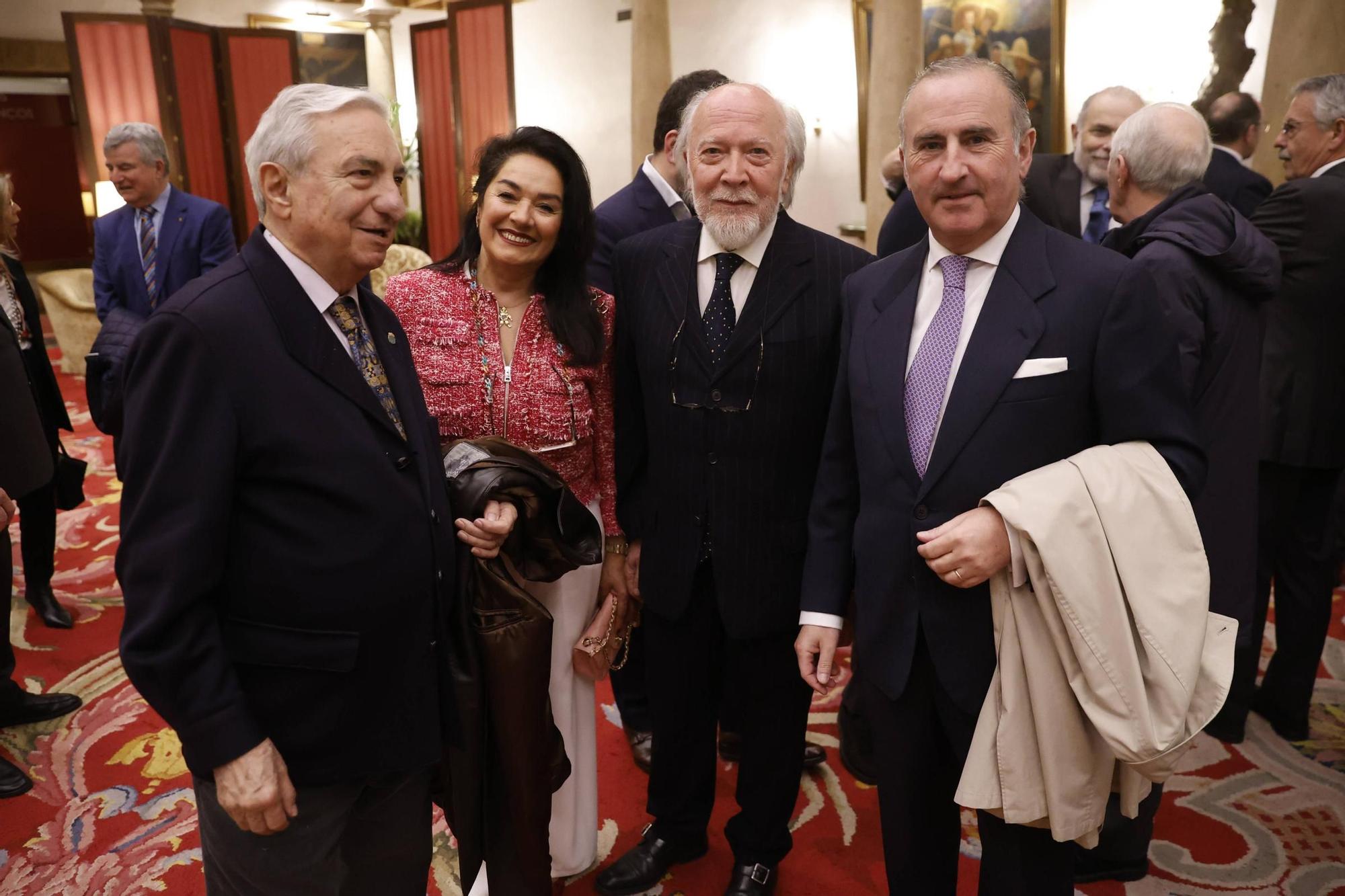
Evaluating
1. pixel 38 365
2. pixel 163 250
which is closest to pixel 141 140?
pixel 163 250

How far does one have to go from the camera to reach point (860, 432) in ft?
5.80

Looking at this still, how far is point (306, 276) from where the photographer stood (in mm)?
1489

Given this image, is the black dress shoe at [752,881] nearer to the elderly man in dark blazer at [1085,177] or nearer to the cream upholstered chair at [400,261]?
the elderly man in dark blazer at [1085,177]

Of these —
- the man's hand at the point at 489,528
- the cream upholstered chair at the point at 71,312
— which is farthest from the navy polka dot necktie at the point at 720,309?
the cream upholstered chair at the point at 71,312

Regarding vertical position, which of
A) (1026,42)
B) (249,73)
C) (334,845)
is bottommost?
→ (334,845)

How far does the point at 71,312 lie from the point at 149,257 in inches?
228

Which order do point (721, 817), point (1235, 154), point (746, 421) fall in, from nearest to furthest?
point (746, 421), point (721, 817), point (1235, 154)

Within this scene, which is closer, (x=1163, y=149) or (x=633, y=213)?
(x=1163, y=149)

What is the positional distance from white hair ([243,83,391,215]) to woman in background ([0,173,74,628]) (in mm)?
2506

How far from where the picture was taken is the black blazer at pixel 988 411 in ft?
5.09

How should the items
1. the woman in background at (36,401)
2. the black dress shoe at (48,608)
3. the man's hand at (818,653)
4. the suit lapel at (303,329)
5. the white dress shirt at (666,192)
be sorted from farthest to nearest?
the black dress shoe at (48,608) < the woman in background at (36,401) < the white dress shirt at (666,192) < the man's hand at (818,653) < the suit lapel at (303,329)

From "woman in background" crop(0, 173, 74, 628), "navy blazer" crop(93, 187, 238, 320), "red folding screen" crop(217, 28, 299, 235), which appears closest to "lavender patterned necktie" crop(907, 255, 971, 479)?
"woman in background" crop(0, 173, 74, 628)

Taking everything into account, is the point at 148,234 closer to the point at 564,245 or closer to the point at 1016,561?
the point at 564,245

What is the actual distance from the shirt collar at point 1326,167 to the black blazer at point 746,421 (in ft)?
6.74
